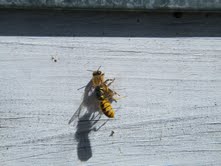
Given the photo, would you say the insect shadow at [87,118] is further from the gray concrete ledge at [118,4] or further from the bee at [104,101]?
the gray concrete ledge at [118,4]

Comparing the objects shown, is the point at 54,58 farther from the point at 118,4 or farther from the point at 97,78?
the point at 118,4

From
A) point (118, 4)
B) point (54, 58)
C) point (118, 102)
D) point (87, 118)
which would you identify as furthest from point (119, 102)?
point (118, 4)

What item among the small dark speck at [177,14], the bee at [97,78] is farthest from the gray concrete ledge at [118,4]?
the bee at [97,78]

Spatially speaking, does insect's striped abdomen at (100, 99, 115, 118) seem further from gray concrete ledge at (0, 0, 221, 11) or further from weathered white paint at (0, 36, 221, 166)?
gray concrete ledge at (0, 0, 221, 11)

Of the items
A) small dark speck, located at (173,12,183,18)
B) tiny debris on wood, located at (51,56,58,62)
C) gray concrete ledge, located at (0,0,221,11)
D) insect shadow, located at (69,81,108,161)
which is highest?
gray concrete ledge, located at (0,0,221,11)

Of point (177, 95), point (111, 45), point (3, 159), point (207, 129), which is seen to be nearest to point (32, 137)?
point (3, 159)

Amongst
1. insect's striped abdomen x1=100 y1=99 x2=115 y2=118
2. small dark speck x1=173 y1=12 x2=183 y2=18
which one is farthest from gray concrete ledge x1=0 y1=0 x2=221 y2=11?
insect's striped abdomen x1=100 y1=99 x2=115 y2=118
